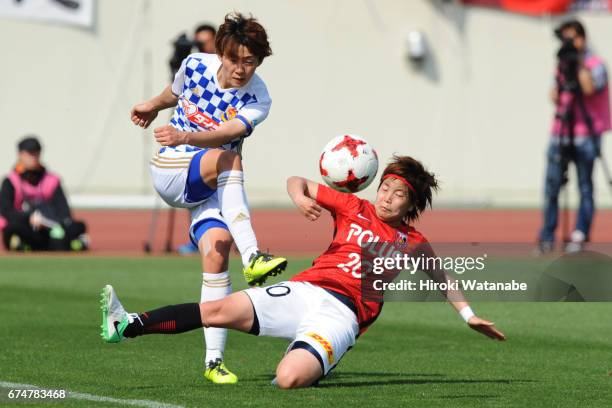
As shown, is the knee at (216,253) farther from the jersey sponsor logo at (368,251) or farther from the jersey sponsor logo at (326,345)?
the jersey sponsor logo at (326,345)

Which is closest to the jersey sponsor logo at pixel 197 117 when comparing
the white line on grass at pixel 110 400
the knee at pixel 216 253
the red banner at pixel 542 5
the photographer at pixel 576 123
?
the knee at pixel 216 253

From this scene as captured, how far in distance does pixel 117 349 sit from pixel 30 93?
16496 mm

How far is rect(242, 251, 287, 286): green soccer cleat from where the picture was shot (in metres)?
7.45

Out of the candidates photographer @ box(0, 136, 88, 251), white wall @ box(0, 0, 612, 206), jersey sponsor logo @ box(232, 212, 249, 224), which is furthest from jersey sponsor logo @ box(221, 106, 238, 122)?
white wall @ box(0, 0, 612, 206)

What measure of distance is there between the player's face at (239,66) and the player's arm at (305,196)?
75 centimetres

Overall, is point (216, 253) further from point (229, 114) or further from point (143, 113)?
point (143, 113)

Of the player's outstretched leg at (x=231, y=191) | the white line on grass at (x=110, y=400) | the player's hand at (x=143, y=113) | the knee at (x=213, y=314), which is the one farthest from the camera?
the player's hand at (x=143, y=113)

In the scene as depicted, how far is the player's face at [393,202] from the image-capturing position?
7.98 metres

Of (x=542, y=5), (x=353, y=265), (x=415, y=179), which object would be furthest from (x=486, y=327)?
(x=542, y=5)

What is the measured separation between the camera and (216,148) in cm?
831

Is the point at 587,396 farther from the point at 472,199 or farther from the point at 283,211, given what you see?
the point at 472,199

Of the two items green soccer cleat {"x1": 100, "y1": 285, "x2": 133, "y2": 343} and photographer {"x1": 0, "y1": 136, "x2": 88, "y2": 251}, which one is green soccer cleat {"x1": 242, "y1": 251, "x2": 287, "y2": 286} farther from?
photographer {"x1": 0, "y1": 136, "x2": 88, "y2": 251}

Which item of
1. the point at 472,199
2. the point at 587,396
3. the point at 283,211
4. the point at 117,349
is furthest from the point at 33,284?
the point at 472,199

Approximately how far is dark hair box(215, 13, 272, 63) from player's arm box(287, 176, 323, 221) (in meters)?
0.83
